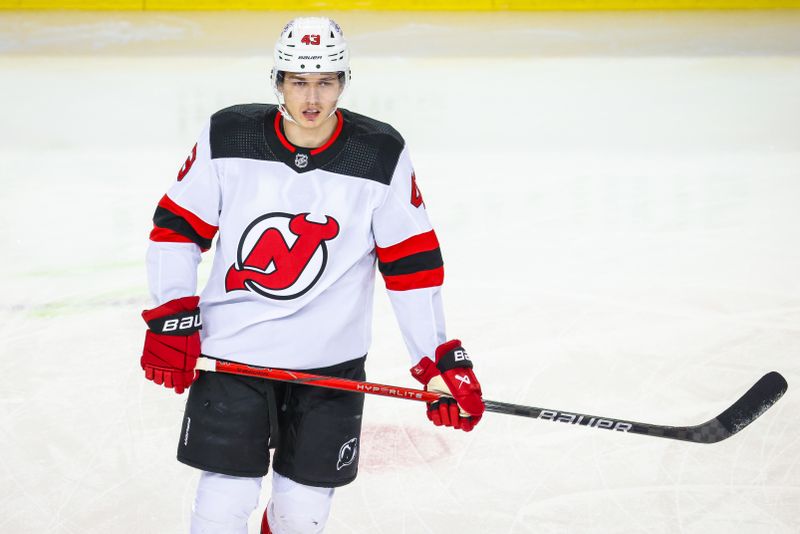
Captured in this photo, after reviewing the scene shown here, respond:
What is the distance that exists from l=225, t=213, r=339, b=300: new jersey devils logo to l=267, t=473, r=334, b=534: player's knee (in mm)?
375

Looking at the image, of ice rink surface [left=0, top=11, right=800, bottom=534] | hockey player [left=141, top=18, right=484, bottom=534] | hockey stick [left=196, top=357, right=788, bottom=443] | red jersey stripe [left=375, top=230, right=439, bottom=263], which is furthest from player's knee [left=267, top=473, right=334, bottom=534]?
red jersey stripe [left=375, top=230, right=439, bottom=263]

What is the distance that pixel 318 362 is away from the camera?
2.14 m

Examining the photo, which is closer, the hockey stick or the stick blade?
the hockey stick

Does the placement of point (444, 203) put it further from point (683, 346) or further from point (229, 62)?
point (229, 62)

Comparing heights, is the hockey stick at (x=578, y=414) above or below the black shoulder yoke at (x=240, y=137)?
below

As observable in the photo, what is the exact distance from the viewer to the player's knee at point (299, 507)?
2148mm

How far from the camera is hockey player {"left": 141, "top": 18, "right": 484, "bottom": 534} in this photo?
204 cm

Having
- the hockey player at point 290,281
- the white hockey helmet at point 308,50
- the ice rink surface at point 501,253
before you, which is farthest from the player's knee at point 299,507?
the white hockey helmet at point 308,50

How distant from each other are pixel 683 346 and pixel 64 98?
4155 millimetres

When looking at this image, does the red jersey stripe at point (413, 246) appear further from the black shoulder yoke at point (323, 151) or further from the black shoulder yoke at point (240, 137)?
the black shoulder yoke at point (240, 137)

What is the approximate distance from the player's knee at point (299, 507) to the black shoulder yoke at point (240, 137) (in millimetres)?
626

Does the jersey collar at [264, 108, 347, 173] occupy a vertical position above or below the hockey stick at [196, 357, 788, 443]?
above

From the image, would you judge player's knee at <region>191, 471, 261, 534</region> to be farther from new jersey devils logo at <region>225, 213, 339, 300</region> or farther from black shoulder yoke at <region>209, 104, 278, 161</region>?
black shoulder yoke at <region>209, 104, 278, 161</region>

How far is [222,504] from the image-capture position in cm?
208
